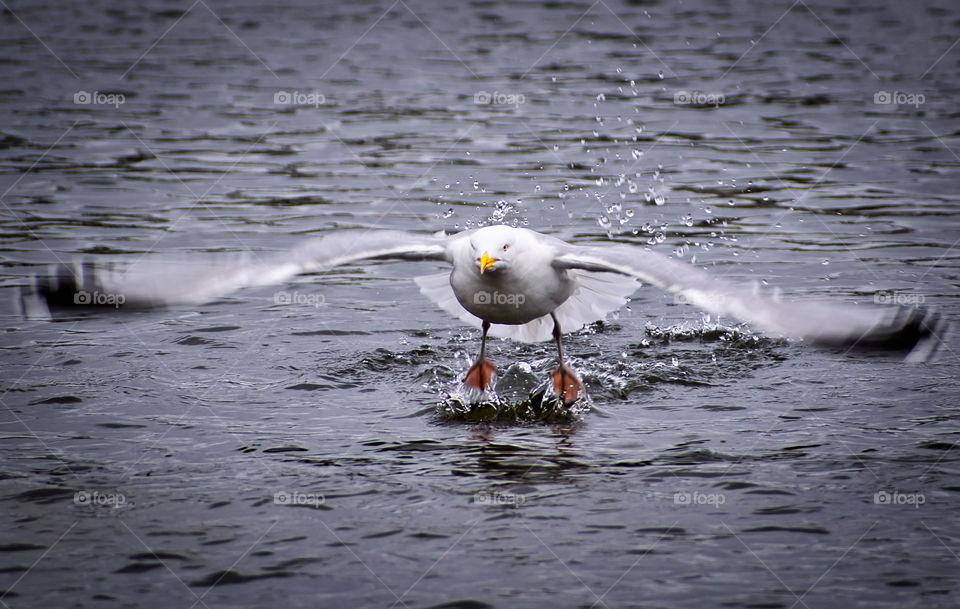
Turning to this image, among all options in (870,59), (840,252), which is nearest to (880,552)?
(840,252)

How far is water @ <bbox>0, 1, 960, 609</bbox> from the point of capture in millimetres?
6703

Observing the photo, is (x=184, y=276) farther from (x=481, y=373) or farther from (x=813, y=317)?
(x=813, y=317)

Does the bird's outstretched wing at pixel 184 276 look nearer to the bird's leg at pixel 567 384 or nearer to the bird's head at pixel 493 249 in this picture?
the bird's head at pixel 493 249

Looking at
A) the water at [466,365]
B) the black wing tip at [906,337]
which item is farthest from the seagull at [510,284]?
the water at [466,365]

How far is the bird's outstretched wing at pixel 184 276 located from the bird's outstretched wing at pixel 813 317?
2.21 m

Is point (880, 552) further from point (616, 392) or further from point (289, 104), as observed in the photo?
point (289, 104)

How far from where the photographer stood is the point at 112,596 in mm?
6305

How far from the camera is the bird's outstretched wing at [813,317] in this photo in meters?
7.51

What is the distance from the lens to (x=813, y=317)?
7.76 meters

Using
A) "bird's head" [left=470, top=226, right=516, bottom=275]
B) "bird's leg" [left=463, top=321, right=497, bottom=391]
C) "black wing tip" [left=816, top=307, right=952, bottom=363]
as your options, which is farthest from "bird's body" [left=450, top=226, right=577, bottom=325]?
"black wing tip" [left=816, top=307, right=952, bottom=363]

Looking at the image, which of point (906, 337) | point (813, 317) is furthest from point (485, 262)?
point (906, 337)

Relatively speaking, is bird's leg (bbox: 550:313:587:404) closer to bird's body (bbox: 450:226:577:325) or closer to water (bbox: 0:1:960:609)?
water (bbox: 0:1:960:609)

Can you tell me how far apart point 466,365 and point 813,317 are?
358cm

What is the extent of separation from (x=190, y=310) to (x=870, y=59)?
1836cm
